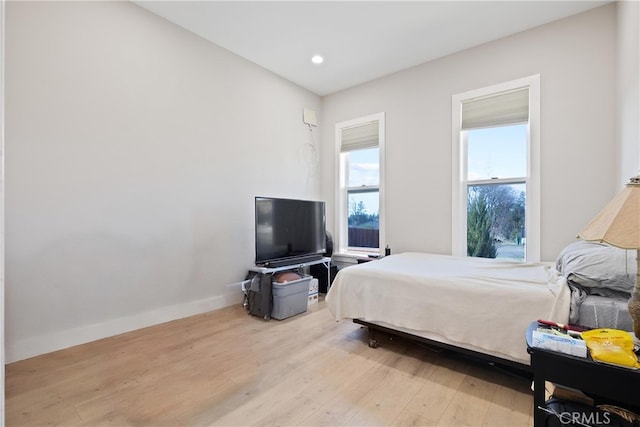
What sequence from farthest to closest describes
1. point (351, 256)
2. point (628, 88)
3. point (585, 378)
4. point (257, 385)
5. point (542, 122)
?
1. point (351, 256)
2. point (542, 122)
3. point (628, 88)
4. point (257, 385)
5. point (585, 378)

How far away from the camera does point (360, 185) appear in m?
4.47

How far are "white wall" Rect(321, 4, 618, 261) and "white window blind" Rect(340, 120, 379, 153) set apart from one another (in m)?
0.21

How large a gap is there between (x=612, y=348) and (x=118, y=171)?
3.45m

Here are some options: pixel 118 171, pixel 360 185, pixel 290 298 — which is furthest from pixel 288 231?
pixel 118 171

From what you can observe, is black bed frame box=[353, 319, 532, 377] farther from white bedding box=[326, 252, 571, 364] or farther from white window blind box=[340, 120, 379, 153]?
white window blind box=[340, 120, 379, 153]

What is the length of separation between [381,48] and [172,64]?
92.1 inches

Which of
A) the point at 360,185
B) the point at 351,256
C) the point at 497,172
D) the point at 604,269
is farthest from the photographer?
the point at 360,185

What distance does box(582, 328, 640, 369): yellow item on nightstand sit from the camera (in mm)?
1056

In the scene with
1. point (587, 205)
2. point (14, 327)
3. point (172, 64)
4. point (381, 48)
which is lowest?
point (14, 327)

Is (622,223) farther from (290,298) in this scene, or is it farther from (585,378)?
(290,298)

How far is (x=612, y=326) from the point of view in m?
1.46

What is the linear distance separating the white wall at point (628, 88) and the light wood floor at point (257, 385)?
1.87m

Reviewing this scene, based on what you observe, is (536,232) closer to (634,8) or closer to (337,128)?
(634,8)

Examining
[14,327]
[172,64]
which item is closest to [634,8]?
[172,64]
